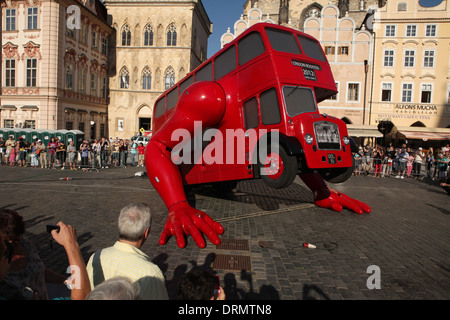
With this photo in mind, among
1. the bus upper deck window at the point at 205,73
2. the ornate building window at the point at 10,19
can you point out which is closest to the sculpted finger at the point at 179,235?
the bus upper deck window at the point at 205,73

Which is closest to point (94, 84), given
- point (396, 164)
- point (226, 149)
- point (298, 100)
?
point (396, 164)

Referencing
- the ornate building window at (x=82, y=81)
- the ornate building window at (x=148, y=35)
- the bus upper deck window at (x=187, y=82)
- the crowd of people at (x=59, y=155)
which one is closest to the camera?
the bus upper deck window at (x=187, y=82)

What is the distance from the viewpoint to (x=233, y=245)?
5914 mm

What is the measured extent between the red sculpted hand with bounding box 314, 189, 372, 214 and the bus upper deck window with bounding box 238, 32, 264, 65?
4.59 meters

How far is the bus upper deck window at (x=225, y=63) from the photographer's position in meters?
7.11

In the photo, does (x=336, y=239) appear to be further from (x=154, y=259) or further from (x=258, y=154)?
(x=154, y=259)

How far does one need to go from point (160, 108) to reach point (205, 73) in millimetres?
3892

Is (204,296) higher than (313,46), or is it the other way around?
(313,46)

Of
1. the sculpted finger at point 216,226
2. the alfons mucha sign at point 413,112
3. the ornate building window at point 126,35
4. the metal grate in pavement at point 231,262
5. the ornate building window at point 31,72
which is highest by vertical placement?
the ornate building window at point 126,35

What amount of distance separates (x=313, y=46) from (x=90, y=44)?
3532 centimetres

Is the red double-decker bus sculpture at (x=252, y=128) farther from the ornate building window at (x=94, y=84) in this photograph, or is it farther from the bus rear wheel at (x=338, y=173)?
the ornate building window at (x=94, y=84)

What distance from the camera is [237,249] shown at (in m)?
5.73
